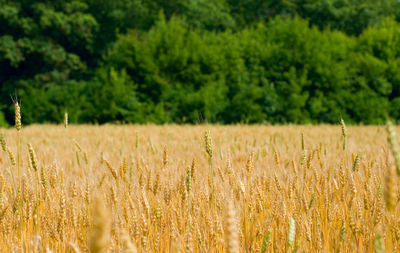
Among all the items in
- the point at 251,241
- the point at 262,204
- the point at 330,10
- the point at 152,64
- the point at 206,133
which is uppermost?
the point at 330,10

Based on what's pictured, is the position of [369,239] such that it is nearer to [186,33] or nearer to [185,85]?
[185,85]

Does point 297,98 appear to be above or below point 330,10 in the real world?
below

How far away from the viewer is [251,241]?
206cm

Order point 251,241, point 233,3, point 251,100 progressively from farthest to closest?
point 233,3, point 251,100, point 251,241

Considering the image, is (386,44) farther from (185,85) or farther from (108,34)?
(108,34)

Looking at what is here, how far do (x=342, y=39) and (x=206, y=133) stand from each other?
45.9ft

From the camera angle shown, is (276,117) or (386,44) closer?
(276,117)

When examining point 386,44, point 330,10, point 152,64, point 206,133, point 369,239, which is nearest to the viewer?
point 206,133

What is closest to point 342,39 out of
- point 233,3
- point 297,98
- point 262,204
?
point 297,98

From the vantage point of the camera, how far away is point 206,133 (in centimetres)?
176

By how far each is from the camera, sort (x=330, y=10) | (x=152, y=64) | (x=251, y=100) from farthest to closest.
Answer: (x=330, y=10) < (x=152, y=64) < (x=251, y=100)

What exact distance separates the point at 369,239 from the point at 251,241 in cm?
51

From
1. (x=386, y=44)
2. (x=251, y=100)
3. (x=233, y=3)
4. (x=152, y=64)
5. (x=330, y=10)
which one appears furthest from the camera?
(x=233, y=3)

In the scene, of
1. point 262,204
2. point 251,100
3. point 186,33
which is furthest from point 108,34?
point 262,204
